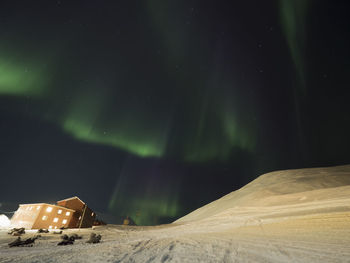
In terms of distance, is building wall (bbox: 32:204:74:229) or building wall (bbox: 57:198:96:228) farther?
building wall (bbox: 57:198:96:228)

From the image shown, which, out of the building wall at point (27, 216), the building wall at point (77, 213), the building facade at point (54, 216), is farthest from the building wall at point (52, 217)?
the building wall at point (77, 213)

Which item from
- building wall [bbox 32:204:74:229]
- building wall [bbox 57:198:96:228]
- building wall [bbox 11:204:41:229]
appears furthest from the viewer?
building wall [bbox 57:198:96:228]

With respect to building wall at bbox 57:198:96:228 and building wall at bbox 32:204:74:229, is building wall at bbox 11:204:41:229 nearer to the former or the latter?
building wall at bbox 32:204:74:229

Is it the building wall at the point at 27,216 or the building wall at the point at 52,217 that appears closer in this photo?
the building wall at the point at 52,217

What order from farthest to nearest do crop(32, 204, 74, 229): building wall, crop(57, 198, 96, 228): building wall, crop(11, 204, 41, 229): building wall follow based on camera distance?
crop(57, 198, 96, 228): building wall < crop(11, 204, 41, 229): building wall < crop(32, 204, 74, 229): building wall

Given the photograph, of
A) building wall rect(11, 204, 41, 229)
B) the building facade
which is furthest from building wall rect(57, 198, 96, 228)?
building wall rect(11, 204, 41, 229)

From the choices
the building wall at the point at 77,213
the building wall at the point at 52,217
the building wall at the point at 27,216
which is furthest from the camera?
the building wall at the point at 77,213

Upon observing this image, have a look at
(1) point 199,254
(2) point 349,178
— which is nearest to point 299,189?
(2) point 349,178

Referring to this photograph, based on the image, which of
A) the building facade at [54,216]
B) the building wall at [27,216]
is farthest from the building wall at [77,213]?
the building wall at [27,216]

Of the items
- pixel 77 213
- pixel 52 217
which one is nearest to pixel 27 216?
pixel 52 217

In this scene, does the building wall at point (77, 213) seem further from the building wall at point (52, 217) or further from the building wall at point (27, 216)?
the building wall at point (27, 216)

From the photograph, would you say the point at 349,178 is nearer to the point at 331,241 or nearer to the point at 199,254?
the point at 331,241

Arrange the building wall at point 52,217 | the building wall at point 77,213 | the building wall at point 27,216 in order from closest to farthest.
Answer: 1. the building wall at point 52,217
2. the building wall at point 27,216
3. the building wall at point 77,213

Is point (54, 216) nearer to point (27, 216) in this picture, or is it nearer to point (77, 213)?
point (27, 216)
